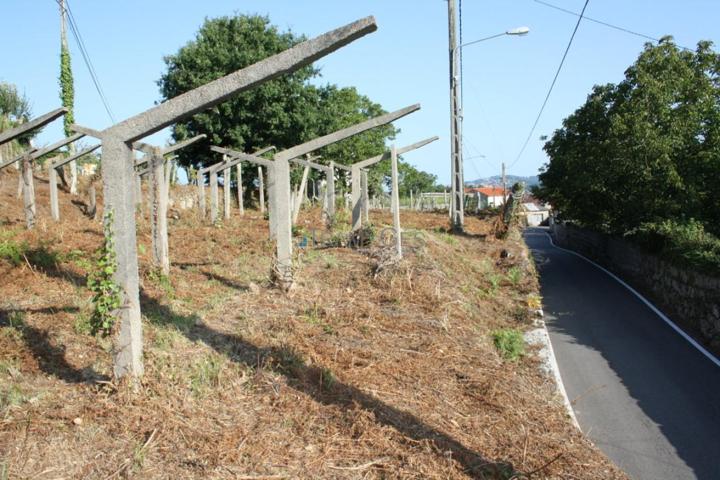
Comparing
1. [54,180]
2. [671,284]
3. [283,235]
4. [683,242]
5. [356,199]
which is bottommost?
[671,284]

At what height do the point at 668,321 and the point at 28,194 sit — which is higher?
the point at 28,194

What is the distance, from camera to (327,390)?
17.7 feet

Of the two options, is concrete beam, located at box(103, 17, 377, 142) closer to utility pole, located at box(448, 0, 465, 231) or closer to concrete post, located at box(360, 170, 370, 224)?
concrete post, located at box(360, 170, 370, 224)

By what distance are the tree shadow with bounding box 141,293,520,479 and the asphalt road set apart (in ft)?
10.3

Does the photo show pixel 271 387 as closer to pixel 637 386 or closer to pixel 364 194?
pixel 637 386

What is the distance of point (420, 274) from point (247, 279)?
9.82 feet

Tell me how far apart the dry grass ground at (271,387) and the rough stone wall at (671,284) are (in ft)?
23.5

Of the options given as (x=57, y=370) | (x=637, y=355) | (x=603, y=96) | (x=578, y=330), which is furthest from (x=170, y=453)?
(x=603, y=96)

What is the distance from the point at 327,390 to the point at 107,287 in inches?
84.2

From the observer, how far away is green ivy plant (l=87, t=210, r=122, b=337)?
462 cm

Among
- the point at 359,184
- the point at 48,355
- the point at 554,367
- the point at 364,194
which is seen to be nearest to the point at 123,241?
the point at 48,355

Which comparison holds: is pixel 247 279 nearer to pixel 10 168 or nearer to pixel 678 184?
pixel 678 184

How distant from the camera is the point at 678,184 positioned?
706 inches

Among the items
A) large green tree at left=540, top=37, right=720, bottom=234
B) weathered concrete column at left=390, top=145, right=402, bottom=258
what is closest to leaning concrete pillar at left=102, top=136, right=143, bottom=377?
weathered concrete column at left=390, top=145, right=402, bottom=258
